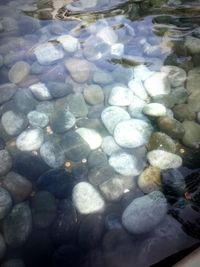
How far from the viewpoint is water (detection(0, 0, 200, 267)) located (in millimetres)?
1787

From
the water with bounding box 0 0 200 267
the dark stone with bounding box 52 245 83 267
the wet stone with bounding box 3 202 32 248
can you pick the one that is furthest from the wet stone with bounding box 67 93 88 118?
the dark stone with bounding box 52 245 83 267

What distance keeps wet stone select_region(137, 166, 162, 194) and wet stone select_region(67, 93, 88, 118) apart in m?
0.81

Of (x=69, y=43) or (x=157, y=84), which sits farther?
(x=69, y=43)

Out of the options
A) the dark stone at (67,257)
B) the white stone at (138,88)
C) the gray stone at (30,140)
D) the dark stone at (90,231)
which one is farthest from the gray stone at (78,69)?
the dark stone at (67,257)

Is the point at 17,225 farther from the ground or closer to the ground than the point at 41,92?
closer to the ground

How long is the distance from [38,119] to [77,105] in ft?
1.22

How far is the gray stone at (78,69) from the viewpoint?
9.09 feet

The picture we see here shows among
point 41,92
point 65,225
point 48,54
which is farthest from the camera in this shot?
point 48,54

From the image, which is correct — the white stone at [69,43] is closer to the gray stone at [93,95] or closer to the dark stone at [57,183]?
the gray stone at [93,95]

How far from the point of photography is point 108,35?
316 cm

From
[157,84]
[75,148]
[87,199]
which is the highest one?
[157,84]

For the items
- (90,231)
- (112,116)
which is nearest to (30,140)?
(112,116)

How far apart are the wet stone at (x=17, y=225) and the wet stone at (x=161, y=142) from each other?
1044 millimetres

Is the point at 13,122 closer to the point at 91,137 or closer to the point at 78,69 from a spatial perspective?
the point at 91,137
